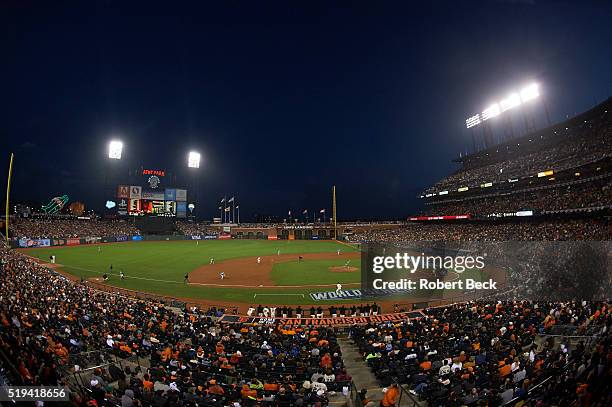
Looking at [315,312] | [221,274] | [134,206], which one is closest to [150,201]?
[134,206]

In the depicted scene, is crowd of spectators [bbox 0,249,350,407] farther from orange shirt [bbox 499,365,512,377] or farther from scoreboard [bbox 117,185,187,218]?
scoreboard [bbox 117,185,187,218]

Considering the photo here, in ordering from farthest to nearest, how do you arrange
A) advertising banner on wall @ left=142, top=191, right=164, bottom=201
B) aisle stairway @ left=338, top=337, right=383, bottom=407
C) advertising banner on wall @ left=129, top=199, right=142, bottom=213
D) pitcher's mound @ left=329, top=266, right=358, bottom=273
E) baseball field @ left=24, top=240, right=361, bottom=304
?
advertising banner on wall @ left=142, top=191, right=164, bottom=201, advertising banner on wall @ left=129, top=199, right=142, bottom=213, pitcher's mound @ left=329, top=266, right=358, bottom=273, baseball field @ left=24, top=240, right=361, bottom=304, aisle stairway @ left=338, top=337, right=383, bottom=407

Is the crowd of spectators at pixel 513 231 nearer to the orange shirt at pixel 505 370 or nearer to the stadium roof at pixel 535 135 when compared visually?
the stadium roof at pixel 535 135

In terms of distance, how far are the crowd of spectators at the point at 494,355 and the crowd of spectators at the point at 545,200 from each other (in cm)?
3022

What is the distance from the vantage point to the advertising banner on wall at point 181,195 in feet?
323

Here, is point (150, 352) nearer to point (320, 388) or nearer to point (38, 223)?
point (320, 388)

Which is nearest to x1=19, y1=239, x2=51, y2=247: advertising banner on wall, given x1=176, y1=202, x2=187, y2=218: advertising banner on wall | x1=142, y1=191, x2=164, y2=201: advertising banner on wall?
x1=142, y1=191, x2=164, y2=201: advertising banner on wall

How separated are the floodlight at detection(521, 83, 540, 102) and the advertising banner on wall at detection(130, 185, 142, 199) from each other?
3559 inches

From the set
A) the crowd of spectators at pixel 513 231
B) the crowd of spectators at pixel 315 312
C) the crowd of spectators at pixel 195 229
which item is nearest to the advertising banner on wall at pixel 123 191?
the crowd of spectators at pixel 195 229

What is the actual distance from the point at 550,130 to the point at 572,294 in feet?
165

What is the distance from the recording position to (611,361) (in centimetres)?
638

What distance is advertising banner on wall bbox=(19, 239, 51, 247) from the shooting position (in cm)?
6475

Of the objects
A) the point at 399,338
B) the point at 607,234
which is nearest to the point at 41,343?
the point at 399,338

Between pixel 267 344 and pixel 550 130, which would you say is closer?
pixel 267 344
